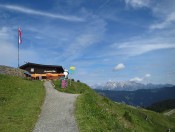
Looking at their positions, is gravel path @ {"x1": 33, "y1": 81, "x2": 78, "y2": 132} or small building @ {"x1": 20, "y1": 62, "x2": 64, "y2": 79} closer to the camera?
gravel path @ {"x1": 33, "y1": 81, "x2": 78, "y2": 132}

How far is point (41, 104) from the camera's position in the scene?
38.2 metres

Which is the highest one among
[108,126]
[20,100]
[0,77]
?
[0,77]

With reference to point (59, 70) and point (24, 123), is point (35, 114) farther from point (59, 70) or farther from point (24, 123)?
point (59, 70)

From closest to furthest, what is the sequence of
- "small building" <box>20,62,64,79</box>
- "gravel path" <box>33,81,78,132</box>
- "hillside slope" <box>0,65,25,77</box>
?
"gravel path" <box>33,81,78,132</box> → "hillside slope" <box>0,65,25,77</box> → "small building" <box>20,62,64,79</box>

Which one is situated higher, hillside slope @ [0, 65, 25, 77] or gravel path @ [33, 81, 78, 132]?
hillside slope @ [0, 65, 25, 77]

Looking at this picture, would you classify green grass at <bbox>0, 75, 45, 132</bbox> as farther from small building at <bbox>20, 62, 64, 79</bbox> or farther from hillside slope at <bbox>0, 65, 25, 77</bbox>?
small building at <bbox>20, 62, 64, 79</bbox>

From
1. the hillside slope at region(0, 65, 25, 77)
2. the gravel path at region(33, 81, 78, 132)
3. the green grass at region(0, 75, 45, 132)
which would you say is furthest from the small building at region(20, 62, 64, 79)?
the gravel path at region(33, 81, 78, 132)

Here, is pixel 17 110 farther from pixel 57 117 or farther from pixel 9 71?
pixel 9 71

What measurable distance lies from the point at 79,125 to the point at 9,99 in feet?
55.0

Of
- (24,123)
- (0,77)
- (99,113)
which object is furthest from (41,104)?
(0,77)

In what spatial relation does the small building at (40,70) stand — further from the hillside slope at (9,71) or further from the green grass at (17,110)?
the green grass at (17,110)

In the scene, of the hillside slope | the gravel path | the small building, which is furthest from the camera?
the small building

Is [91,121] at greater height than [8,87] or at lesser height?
lesser

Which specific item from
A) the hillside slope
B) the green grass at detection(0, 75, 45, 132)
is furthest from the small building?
the green grass at detection(0, 75, 45, 132)
